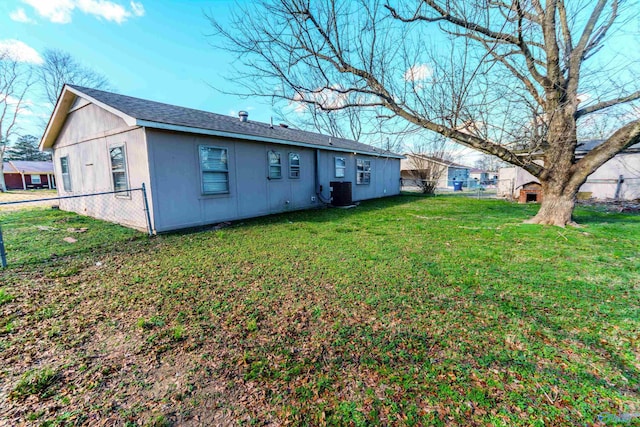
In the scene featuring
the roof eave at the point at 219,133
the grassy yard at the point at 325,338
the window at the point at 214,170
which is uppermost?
the roof eave at the point at 219,133

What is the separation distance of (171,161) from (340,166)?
750 cm

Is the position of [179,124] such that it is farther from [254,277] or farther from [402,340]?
[402,340]

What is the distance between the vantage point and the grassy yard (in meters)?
1.69

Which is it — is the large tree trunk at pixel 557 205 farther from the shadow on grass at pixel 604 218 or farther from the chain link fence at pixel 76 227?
the chain link fence at pixel 76 227

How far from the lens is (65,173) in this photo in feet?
31.6

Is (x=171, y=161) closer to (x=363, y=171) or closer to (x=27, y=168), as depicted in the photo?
(x=363, y=171)

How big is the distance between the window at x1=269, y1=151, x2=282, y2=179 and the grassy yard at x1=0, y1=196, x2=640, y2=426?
4.81 metres

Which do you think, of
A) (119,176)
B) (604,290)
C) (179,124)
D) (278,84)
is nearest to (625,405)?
(604,290)

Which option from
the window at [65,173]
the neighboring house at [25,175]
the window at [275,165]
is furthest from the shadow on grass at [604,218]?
the neighboring house at [25,175]

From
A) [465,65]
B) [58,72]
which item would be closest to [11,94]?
[58,72]

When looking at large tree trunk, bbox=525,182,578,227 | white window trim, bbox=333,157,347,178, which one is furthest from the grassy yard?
white window trim, bbox=333,157,347,178

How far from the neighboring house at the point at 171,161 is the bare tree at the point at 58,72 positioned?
20934 mm

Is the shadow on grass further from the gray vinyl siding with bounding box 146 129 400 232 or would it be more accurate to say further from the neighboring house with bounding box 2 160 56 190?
the neighboring house with bounding box 2 160 56 190

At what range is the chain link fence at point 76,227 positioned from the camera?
4940mm
